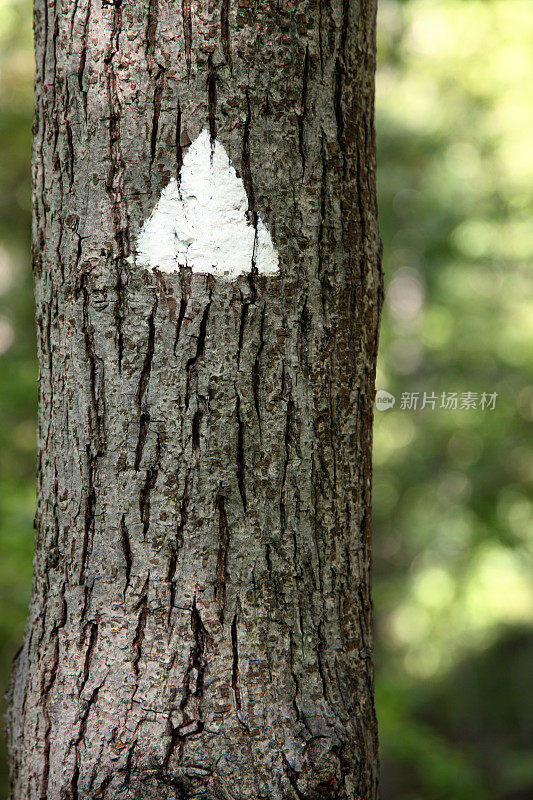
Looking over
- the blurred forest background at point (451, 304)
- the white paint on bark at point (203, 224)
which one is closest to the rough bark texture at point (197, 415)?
the white paint on bark at point (203, 224)

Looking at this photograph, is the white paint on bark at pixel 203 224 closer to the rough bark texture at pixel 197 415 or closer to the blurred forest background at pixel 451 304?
the rough bark texture at pixel 197 415

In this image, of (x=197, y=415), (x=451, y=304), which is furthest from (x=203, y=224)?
(x=451, y=304)

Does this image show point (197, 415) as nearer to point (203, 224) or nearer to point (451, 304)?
point (203, 224)

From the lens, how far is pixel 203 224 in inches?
49.1

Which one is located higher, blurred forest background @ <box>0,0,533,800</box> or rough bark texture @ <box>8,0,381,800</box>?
blurred forest background @ <box>0,0,533,800</box>

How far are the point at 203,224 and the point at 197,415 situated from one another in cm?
36

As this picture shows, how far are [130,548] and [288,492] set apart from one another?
321 millimetres

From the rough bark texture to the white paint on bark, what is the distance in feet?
0.08

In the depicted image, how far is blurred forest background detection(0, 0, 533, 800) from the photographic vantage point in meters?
5.66

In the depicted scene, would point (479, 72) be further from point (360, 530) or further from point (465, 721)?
point (465, 721)

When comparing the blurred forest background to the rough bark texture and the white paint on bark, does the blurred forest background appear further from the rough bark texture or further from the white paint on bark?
the white paint on bark

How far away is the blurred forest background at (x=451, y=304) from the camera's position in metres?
5.66

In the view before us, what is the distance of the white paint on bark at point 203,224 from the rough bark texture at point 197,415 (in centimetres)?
3

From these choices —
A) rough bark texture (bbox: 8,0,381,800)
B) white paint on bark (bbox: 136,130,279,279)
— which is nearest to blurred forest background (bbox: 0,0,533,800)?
rough bark texture (bbox: 8,0,381,800)
